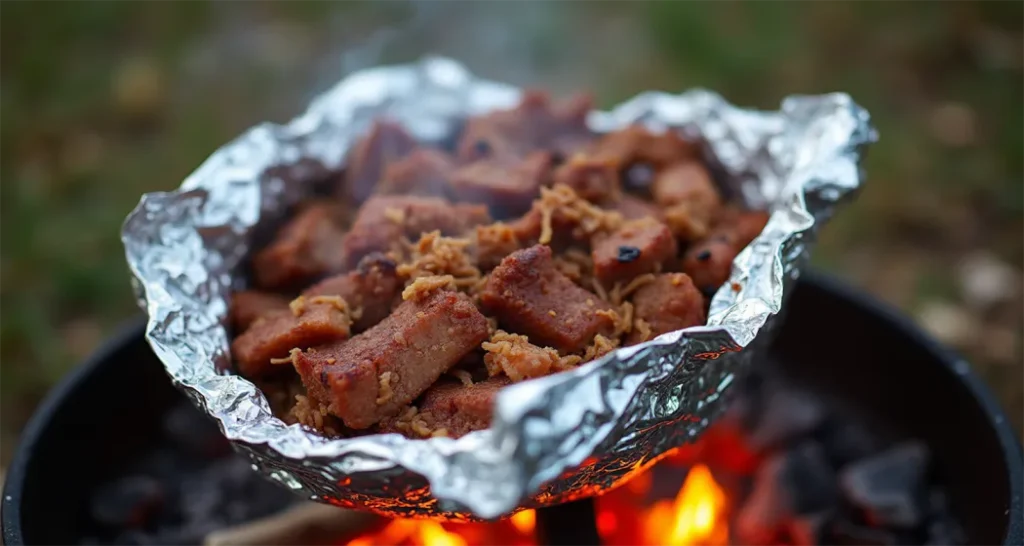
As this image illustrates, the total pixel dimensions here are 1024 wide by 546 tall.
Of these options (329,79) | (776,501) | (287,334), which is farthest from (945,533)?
(329,79)

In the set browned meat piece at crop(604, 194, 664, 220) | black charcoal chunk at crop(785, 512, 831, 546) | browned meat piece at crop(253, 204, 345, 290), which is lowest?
black charcoal chunk at crop(785, 512, 831, 546)

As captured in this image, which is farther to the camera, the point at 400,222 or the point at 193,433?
the point at 193,433

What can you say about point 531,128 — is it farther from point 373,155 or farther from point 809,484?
point 809,484

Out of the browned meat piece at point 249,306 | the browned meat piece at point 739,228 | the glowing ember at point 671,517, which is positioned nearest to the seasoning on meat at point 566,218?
the browned meat piece at point 739,228

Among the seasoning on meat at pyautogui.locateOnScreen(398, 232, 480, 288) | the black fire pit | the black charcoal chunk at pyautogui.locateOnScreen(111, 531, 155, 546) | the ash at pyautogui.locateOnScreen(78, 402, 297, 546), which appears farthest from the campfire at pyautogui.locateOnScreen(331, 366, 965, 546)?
the seasoning on meat at pyautogui.locateOnScreen(398, 232, 480, 288)

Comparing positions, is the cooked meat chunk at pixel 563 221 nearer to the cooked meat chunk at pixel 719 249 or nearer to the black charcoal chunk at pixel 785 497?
the cooked meat chunk at pixel 719 249

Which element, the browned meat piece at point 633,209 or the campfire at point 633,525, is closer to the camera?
the browned meat piece at point 633,209

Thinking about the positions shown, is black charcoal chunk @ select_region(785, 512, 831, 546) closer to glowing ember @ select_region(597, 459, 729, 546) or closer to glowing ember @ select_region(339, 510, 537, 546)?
glowing ember @ select_region(597, 459, 729, 546)
